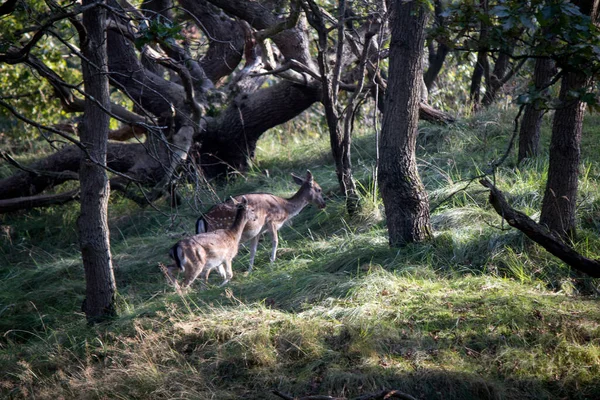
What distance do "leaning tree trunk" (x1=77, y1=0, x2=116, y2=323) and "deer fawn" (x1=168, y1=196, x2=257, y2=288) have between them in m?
1.04

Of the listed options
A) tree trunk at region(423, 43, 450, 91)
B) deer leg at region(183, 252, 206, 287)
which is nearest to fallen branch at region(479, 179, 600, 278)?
deer leg at region(183, 252, 206, 287)

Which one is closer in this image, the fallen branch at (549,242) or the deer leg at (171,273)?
the fallen branch at (549,242)

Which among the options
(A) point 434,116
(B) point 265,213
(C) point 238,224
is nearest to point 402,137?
(C) point 238,224

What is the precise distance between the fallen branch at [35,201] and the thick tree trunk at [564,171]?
6.86 metres

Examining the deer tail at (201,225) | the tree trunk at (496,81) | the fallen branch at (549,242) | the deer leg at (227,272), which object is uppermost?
the tree trunk at (496,81)

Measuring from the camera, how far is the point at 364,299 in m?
6.68

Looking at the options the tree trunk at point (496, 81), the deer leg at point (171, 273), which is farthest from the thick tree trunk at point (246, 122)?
the deer leg at point (171, 273)

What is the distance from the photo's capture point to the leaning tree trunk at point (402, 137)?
7.34 metres

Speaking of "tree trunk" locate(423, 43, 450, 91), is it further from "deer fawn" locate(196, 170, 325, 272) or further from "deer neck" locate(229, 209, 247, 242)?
"deer neck" locate(229, 209, 247, 242)

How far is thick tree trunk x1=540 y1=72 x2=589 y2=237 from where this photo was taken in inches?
266

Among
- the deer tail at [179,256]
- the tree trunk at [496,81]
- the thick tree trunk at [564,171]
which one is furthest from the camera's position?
the tree trunk at [496,81]

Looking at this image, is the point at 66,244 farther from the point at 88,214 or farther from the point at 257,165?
the point at 88,214

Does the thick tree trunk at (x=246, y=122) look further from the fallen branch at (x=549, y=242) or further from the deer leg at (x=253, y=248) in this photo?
the fallen branch at (x=549, y=242)

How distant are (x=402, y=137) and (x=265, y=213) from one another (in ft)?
8.66
